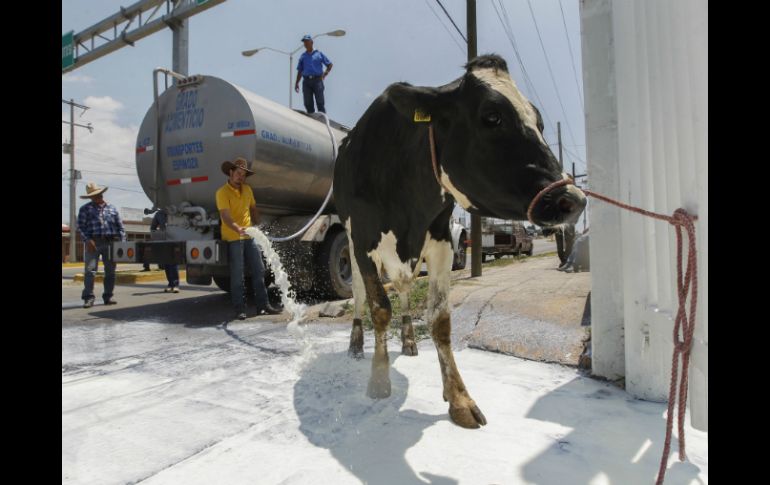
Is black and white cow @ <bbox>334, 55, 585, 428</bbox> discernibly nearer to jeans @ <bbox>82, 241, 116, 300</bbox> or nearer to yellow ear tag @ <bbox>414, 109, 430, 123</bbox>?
yellow ear tag @ <bbox>414, 109, 430, 123</bbox>

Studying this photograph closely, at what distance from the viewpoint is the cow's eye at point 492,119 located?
1.75 metres

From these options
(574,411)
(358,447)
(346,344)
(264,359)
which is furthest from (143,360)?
(574,411)

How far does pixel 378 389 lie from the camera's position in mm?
2348

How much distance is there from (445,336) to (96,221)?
559 cm

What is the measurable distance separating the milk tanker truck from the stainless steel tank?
1 centimetres

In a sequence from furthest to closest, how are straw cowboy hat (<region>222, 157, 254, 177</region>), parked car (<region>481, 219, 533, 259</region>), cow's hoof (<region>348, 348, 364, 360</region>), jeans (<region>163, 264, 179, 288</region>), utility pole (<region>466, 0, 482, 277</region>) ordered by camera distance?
1. parked car (<region>481, 219, 533, 259</region>)
2. utility pole (<region>466, 0, 482, 277</region>)
3. jeans (<region>163, 264, 179, 288</region>)
4. straw cowboy hat (<region>222, 157, 254, 177</region>)
5. cow's hoof (<region>348, 348, 364, 360</region>)

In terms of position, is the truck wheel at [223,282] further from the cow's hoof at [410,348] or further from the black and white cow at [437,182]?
the cow's hoof at [410,348]

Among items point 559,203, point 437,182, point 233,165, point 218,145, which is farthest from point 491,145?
point 218,145

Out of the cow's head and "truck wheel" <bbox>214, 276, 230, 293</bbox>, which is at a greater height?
A: the cow's head

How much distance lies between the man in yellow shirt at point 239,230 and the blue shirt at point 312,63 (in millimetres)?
3084

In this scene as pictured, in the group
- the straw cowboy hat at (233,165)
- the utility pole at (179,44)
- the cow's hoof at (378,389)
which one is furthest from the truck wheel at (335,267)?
the utility pole at (179,44)

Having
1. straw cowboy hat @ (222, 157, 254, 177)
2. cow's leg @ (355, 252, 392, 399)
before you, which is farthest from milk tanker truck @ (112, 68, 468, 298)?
cow's leg @ (355, 252, 392, 399)

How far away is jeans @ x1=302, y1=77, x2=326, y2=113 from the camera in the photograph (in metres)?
7.29

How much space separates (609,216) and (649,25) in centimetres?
117
